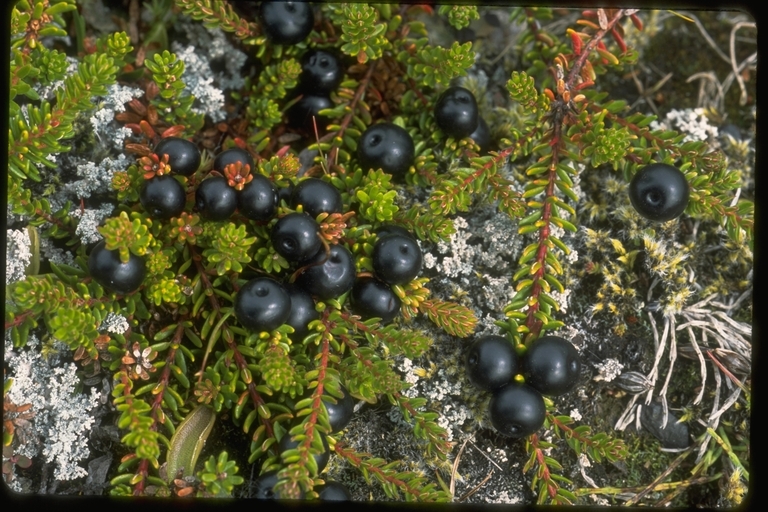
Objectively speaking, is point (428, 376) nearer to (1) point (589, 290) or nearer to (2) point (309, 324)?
(2) point (309, 324)

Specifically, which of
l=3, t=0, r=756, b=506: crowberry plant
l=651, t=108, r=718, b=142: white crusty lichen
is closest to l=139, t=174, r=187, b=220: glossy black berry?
l=3, t=0, r=756, b=506: crowberry plant

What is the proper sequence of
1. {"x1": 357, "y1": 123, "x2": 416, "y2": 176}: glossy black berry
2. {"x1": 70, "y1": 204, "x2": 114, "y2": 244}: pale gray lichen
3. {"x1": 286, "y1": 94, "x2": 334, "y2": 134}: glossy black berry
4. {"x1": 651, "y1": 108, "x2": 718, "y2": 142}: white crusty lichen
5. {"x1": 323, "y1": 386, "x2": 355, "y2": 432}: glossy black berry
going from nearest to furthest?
{"x1": 323, "y1": 386, "x2": 355, "y2": 432}: glossy black berry, {"x1": 70, "y1": 204, "x2": 114, "y2": 244}: pale gray lichen, {"x1": 357, "y1": 123, "x2": 416, "y2": 176}: glossy black berry, {"x1": 286, "y1": 94, "x2": 334, "y2": 134}: glossy black berry, {"x1": 651, "y1": 108, "x2": 718, "y2": 142}: white crusty lichen

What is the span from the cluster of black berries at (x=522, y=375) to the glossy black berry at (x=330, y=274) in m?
0.99

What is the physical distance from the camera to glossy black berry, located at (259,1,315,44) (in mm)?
4648

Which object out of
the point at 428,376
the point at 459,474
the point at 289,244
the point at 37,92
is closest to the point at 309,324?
the point at 289,244

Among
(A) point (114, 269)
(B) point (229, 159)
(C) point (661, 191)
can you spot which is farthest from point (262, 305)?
(C) point (661, 191)

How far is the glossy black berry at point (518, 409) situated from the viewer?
4.00m

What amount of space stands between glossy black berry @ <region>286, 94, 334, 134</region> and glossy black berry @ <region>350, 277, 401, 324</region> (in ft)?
4.83

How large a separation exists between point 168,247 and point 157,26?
2.05 m

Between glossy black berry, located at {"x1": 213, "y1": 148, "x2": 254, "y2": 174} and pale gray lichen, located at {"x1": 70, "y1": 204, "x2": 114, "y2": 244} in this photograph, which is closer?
glossy black berry, located at {"x1": 213, "y1": 148, "x2": 254, "y2": 174}

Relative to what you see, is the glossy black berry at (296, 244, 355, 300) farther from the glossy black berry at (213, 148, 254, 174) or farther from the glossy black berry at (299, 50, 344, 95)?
the glossy black berry at (299, 50, 344, 95)

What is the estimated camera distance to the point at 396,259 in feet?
13.2

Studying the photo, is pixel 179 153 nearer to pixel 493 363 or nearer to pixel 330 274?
pixel 330 274

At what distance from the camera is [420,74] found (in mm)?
4922
